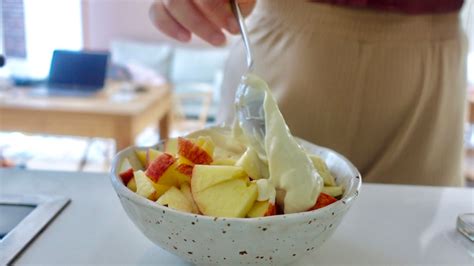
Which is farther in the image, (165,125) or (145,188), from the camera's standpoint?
(165,125)

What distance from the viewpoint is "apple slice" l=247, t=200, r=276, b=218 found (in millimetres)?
326

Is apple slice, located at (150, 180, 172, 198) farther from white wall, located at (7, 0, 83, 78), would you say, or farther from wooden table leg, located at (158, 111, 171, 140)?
wooden table leg, located at (158, 111, 171, 140)

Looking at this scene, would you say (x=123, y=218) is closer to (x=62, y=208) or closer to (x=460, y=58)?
(x=62, y=208)

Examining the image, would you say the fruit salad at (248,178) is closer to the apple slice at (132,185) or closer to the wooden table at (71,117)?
the apple slice at (132,185)

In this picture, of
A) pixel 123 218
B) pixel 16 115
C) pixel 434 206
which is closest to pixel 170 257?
pixel 123 218

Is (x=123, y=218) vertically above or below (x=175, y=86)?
above

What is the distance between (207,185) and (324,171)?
112mm

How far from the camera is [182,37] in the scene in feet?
1.96

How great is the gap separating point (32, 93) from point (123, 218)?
1.65m

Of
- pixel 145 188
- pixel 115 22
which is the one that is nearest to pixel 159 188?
pixel 145 188

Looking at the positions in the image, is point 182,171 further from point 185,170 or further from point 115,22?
point 115,22

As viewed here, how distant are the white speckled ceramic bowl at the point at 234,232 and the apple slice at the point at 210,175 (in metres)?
0.03

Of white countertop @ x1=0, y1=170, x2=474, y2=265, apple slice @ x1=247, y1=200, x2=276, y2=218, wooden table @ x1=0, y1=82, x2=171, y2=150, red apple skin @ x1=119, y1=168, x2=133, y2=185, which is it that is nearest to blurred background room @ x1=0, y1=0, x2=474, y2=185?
wooden table @ x1=0, y1=82, x2=171, y2=150

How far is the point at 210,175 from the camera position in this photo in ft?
1.11
